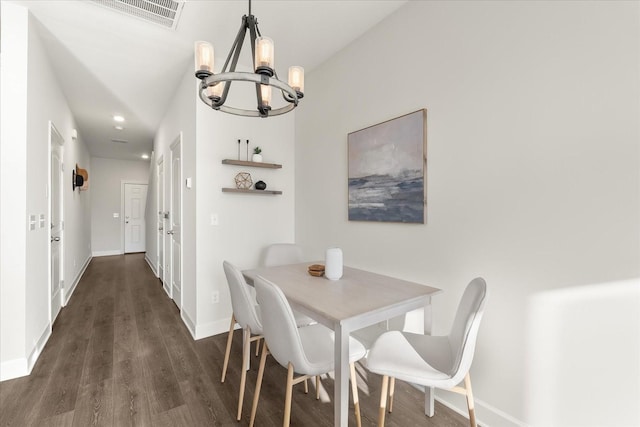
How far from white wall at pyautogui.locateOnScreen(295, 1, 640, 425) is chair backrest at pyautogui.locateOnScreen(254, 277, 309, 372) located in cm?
107

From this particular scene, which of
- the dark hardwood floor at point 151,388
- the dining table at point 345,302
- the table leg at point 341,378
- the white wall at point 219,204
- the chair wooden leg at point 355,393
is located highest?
the white wall at point 219,204

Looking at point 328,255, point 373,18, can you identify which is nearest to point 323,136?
point 373,18

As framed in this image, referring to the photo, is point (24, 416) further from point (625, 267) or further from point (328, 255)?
point (625, 267)

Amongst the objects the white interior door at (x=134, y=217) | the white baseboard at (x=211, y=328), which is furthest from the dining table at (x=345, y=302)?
the white interior door at (x=134, y=217)

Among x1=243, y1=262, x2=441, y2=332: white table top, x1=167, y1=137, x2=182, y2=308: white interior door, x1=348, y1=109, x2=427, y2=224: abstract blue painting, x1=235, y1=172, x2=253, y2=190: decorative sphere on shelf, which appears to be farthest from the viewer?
x1=167, y1=137, x2=182, y2=308: white interior door

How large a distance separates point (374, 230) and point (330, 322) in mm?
1179

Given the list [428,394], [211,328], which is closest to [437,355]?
[428,394]

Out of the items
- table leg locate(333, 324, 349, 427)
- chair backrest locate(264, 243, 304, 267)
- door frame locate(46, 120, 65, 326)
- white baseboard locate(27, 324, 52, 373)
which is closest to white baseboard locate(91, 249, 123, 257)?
door frame locate(46, 120, 65, 326)

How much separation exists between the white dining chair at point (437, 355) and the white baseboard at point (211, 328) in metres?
1.88

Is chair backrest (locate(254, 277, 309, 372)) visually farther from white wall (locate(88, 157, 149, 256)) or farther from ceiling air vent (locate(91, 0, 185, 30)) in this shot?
white wall (locate(88, 157, 149, 256))

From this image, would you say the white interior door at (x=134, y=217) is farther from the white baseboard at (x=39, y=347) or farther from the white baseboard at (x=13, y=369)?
the white baseboard at (x=13, y=369)

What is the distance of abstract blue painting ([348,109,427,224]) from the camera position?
6.57ft

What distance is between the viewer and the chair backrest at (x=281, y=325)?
1.28m

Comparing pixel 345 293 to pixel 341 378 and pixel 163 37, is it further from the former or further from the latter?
pixel 163 37
